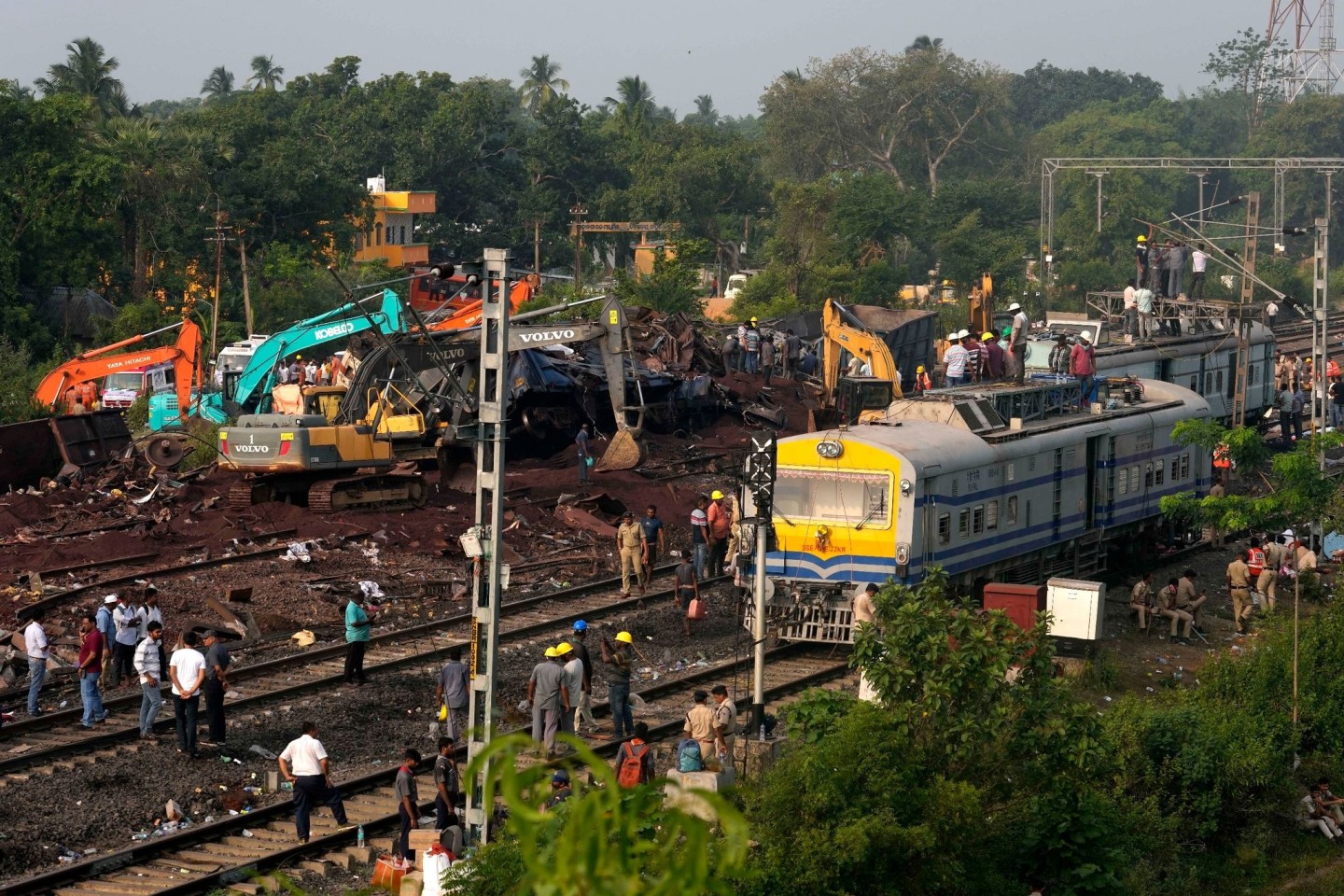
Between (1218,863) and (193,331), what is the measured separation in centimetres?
2940

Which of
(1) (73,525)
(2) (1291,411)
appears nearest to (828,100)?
(2) (1291,411)

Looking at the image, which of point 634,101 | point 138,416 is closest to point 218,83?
point 634,101

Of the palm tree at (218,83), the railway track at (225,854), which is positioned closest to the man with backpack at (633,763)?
the railway track at (225,854)

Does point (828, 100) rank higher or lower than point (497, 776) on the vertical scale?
higher

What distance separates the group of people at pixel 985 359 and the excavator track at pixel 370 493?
9.71 m

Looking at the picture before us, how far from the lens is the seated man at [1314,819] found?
19.5 meters

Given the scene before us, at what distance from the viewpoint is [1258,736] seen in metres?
19.9

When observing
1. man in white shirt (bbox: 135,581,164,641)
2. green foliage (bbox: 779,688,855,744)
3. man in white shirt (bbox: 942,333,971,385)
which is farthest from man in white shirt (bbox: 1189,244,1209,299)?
green foliage (bbox: 779,688,855,744)

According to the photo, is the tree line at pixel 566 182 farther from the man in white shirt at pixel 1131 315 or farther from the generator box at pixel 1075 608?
the generator box at pixel 1075 608

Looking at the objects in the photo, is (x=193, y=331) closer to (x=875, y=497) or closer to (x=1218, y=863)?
(x=875, y=497)

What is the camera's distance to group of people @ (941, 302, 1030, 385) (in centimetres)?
2961

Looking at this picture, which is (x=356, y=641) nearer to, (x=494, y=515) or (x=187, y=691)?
(x=187, y=691)

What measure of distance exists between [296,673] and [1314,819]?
39.6 feet

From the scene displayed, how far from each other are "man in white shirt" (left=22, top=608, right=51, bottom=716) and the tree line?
2840 cm
